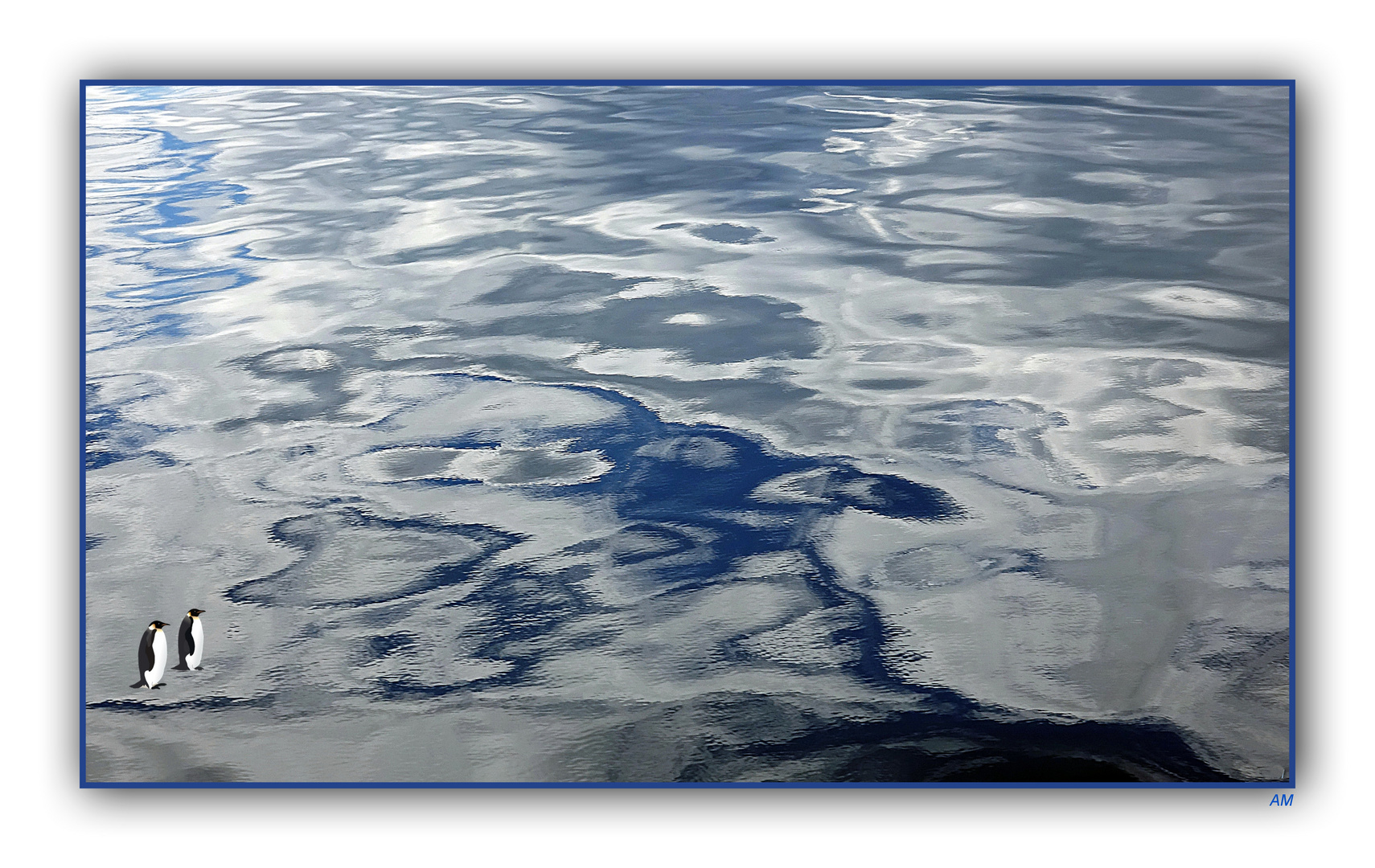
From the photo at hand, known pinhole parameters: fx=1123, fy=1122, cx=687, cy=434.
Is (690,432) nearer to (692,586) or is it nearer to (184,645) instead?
(692,586)

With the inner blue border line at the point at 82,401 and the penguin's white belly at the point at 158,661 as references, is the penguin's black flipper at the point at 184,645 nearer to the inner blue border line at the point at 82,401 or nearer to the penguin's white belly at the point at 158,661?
the penguin's white belly at the point at 158,661

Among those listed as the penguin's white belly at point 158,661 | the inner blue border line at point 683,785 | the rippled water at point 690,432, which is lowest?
the inner blue border line at point 683,785

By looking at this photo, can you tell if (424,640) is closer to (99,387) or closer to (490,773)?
(490,773)

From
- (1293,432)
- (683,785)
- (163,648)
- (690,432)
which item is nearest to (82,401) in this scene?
(163,648)

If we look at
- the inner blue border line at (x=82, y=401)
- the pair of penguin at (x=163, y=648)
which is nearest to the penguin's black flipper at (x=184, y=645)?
the pair of penguin at (x=163, y=648)

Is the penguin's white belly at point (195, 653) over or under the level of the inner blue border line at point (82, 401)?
under

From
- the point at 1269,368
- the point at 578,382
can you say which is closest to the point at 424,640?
the point at 578,382

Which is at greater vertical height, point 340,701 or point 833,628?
point 833,628
